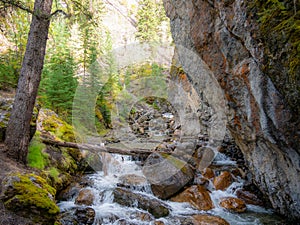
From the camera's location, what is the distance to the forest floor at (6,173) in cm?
357

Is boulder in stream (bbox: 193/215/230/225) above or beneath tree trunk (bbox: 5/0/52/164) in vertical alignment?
beneath

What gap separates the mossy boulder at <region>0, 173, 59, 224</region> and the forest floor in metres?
0.09

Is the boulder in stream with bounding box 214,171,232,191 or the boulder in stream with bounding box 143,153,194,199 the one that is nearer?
the boulder in stream with bounding box 143,153,194,199

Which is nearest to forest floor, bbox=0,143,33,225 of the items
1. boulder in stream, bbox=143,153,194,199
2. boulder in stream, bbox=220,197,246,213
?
boulder in stream, bbox=143,153,194,199

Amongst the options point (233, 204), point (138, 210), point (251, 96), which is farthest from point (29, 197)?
point (233, 204)

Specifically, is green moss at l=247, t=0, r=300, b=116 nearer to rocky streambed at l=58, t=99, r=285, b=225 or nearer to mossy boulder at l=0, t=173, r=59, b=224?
rocky streambed at l=58, t=99, r=285, b=225

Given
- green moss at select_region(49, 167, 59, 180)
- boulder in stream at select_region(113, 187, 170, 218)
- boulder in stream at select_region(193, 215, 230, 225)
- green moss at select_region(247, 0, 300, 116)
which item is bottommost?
boulder in stream at select_region(193, 215, 230, 225)

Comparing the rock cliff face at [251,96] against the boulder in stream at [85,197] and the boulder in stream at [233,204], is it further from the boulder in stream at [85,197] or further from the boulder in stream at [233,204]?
the boulder in stream at [85,197]

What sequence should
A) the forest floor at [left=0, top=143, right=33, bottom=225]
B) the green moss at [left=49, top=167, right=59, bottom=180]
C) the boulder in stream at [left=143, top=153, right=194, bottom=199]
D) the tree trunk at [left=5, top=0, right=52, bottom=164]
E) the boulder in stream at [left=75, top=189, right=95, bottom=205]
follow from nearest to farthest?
the forest floor at [left=0, top=143, right=33, bottom=225] → the tree trunk at [left=5, top=0, right=52, bottom=164] → the green moss at [left=49, top=167, right=59, bottom=180] → the boulder in stream at [left=75, top=189, right=95, bottom=205] → the boulder in stream at [left=143, top=153, right=194, bottom=199]

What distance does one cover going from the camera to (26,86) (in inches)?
221

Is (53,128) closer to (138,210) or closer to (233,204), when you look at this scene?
(138,210)

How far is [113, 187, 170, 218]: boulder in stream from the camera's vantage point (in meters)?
6.71

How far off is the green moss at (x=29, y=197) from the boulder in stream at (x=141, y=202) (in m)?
3.12

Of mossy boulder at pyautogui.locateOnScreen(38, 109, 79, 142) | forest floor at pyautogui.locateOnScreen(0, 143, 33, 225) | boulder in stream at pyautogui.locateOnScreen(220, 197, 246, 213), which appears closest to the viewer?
forest floor at pyautogui.locateOnScreen(0, 143, 33, 225)
